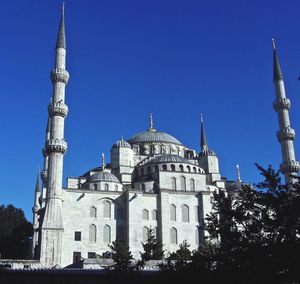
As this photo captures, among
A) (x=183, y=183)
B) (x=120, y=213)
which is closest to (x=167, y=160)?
(x=183, y=183)

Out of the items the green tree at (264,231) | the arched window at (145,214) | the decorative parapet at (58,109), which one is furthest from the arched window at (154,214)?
the green tree at (264,231)

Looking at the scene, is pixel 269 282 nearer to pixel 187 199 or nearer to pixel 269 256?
pixel 269 256

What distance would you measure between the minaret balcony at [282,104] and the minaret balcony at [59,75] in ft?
45.3

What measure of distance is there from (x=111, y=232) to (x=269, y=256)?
1921 cm

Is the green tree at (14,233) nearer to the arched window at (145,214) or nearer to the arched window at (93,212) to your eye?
the arched window at (93,212)

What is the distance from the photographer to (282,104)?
3122cm

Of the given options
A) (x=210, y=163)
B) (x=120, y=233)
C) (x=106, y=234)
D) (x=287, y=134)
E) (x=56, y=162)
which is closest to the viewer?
(x=56, y=162)

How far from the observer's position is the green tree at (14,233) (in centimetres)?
3538

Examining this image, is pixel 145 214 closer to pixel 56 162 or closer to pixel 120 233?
pixel 120 233

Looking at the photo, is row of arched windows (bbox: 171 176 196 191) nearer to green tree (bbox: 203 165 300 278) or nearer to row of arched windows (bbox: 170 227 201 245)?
row of arched windows (bbox: 170 227 201 245)

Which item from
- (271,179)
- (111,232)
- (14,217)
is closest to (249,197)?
(271,179)

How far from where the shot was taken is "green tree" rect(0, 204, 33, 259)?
35375 mm

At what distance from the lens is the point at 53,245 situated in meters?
24.3

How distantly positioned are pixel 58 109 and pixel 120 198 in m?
6.97
